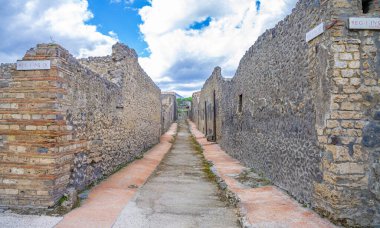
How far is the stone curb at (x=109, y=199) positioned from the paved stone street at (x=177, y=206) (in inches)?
7.5

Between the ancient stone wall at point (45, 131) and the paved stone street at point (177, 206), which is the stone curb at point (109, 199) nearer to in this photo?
the paved stone street at point (177, 206)

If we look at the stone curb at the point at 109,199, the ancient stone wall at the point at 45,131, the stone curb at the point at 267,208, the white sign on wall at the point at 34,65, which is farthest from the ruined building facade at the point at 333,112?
the white sign on wall at the point at 34,65

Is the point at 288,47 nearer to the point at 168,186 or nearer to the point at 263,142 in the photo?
the point at 263,142

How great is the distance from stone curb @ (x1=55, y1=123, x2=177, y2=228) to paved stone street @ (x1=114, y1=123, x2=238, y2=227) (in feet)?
0.63

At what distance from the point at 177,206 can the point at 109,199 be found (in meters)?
1.42

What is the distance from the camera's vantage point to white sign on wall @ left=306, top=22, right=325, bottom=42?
501 centimetres

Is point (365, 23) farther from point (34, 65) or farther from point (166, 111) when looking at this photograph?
point (166, 111)

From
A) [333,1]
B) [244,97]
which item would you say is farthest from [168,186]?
[333,1]

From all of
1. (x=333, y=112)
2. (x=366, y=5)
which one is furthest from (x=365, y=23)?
(x=333, y=112)

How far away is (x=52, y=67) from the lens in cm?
530

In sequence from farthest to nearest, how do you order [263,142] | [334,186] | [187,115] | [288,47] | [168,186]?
[187,115]
[263,142]
[168,186]
[288,47]
[334,186]

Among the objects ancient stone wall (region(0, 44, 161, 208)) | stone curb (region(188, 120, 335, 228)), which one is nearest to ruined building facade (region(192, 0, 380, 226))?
stone curb (region(188, 120, 335, 228))

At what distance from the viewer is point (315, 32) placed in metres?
5.24

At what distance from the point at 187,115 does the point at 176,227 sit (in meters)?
53.9
